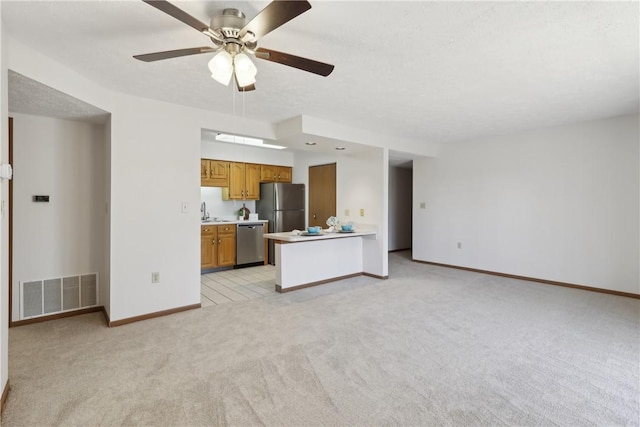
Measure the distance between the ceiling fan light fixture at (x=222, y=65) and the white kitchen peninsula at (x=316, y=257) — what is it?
2.51 metres

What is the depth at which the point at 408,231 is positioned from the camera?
833 cm

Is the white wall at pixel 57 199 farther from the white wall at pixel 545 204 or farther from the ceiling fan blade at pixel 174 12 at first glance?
the white wall at pixel 545 204

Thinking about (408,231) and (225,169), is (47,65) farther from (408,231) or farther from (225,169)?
(408,231)

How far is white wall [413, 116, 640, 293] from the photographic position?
13.4ft

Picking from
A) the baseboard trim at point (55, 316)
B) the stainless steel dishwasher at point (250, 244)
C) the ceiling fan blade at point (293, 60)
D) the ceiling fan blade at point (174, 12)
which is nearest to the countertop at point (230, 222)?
the stainless steel dishwasher at point (250, 244)

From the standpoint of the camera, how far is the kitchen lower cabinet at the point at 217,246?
17.6ft

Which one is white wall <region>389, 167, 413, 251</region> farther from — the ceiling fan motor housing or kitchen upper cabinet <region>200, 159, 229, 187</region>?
the ceiling fan motor housing

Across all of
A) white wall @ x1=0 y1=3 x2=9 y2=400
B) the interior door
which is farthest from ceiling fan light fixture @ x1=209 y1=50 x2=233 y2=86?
the interior door

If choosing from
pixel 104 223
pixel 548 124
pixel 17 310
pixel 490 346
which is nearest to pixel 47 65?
pixel 104 223

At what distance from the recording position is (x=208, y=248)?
17.8ft

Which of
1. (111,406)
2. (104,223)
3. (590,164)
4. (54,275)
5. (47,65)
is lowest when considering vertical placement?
(111,406)

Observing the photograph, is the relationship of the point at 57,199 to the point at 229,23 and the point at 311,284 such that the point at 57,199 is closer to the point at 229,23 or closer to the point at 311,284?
the point at 229,23

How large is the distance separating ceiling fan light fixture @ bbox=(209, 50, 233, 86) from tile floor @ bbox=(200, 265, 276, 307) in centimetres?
279

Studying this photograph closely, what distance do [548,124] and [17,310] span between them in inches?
268
